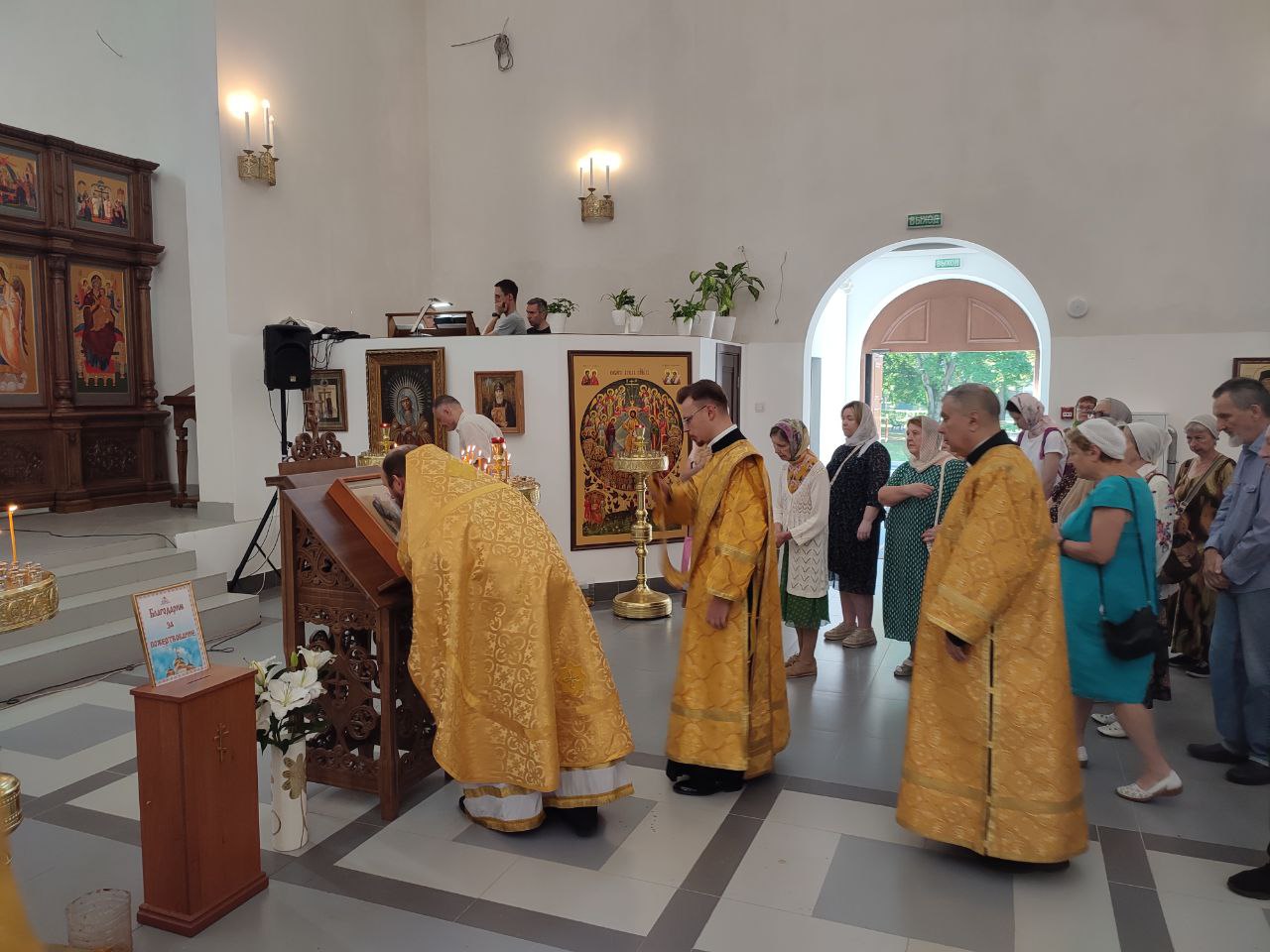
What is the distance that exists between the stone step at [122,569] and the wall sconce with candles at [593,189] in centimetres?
511

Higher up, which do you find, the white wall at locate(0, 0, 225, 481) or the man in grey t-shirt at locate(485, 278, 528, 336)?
the white wall at locate(0, 0, 225, 481)

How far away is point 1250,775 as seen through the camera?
410cm

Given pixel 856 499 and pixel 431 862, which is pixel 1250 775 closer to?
pixel 856 499

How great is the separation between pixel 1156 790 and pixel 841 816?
1387 millimetres

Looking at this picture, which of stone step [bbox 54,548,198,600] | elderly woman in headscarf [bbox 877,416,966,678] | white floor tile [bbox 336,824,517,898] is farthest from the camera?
stone step [bbox 54,548,198,600]

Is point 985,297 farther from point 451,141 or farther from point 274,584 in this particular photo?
point 274,584

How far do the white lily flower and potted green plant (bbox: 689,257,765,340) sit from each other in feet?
19.3

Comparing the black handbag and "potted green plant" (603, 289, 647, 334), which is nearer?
the black handbag

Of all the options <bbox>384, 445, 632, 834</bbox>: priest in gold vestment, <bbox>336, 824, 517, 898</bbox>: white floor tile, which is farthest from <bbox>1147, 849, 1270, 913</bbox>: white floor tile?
<bbox>336, 824, 517, 898</bbox>: white floor tile

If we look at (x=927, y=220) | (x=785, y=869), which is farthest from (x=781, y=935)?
(x=927, y=220)

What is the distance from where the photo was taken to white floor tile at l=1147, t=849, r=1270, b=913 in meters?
3.16

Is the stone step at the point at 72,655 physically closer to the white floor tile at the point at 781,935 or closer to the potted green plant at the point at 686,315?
the white floor tile at the point at 781,935

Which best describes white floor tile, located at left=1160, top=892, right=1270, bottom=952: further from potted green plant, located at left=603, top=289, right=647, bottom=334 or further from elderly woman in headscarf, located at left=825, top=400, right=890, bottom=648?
potted green plant, located at left=603, top=289, right=647, bottom=334

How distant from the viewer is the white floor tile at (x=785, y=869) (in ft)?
10.4
